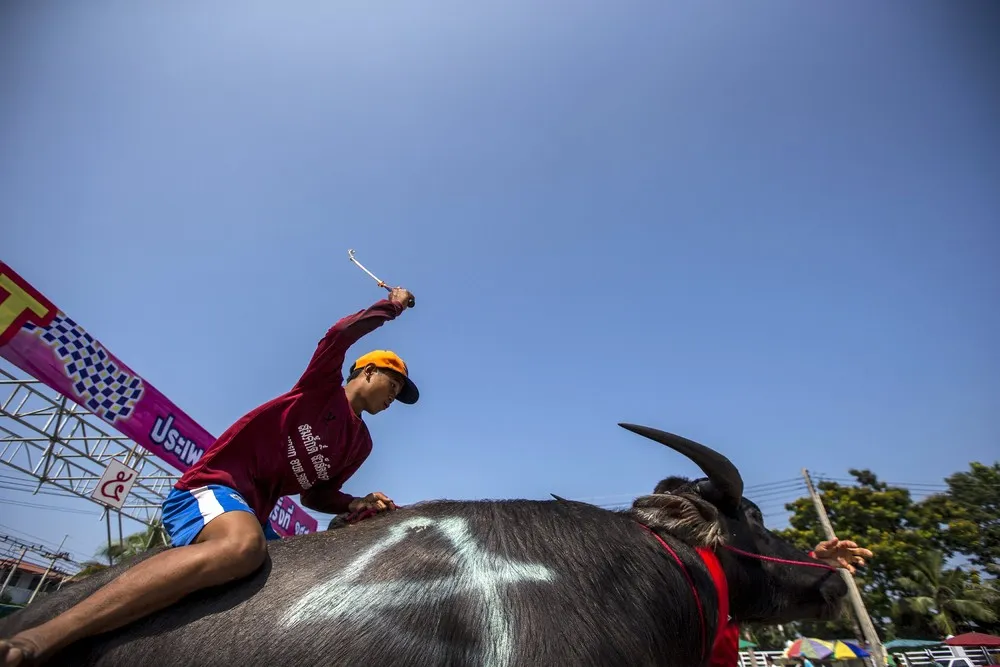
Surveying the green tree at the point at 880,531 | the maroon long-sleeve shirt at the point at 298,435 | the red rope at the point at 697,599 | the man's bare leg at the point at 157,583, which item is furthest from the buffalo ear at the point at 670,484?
the green tree at the point at 880,531

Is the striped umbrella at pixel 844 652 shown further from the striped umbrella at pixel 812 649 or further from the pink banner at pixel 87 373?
the pink banner at pixel 87 373

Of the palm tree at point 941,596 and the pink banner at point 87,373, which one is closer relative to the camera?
the pink banner at point 87,373

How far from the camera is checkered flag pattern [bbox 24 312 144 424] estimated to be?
836cm

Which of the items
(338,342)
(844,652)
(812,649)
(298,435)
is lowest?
(298,435)

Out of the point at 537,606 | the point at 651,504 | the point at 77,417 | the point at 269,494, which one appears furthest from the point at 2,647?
the point at 77,417

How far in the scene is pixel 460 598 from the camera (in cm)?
193

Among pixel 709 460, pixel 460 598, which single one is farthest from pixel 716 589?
pixel 460 598

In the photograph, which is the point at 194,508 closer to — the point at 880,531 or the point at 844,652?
the point at 844,652

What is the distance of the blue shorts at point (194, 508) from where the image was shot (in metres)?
2.01

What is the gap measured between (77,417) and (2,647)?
10873mm

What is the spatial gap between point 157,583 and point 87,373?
974cm

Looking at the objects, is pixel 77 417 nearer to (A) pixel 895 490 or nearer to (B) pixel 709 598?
(B) pixel 709 598

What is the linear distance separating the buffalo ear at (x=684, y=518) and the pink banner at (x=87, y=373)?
9.56 meters

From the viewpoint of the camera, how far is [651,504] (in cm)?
289
